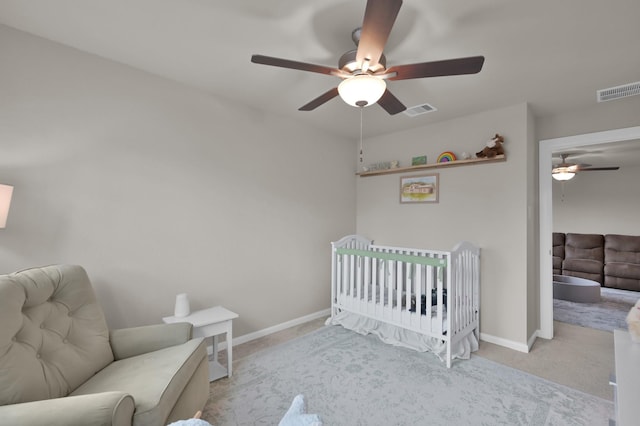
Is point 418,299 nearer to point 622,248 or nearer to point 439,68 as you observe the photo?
point 439,68

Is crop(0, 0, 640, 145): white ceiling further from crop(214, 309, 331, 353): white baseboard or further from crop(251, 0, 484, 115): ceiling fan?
crop(214, 309, 331, 353): white baseboard

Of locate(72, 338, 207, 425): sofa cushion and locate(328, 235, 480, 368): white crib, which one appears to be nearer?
locate(72, 338, 207, 425): sofa cushion

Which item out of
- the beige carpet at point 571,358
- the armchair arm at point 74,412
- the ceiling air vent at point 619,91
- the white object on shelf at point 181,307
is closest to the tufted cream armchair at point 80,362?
the armchair arm at point 74,412

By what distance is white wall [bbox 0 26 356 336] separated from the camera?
73.6 inches

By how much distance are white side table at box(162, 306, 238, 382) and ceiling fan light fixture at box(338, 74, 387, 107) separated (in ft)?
6.13

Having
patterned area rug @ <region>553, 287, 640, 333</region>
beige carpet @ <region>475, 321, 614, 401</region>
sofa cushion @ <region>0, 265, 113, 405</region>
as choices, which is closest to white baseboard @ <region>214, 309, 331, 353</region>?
sofa cushion @ <region>0, 265, 113, 405</region>

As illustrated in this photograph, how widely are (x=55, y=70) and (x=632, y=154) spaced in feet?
23.4

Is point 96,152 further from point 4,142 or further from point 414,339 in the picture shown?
point 414,339

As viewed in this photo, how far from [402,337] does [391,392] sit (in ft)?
2.84

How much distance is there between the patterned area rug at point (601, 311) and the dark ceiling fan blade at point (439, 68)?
359 centimetres

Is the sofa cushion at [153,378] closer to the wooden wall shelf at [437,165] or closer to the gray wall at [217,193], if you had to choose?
the gray wall at [217,193]

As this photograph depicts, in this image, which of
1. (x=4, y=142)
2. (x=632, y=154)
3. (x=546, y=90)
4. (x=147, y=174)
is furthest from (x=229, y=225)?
(x=632, y=154)

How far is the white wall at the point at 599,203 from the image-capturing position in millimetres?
5191

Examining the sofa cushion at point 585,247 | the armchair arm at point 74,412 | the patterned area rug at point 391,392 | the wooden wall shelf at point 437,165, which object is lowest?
the patterned area rug at point 391,392
